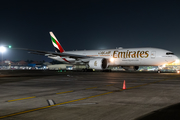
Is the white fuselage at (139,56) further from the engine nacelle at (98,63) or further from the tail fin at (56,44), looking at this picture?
the tail fin at (56,44)

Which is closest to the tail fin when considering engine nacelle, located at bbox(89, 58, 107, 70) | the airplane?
the airplane

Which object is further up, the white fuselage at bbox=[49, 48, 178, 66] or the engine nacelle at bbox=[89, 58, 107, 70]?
the white fuselage at bbox=[49, 48, 178, 66]

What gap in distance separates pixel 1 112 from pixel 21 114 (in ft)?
2.68

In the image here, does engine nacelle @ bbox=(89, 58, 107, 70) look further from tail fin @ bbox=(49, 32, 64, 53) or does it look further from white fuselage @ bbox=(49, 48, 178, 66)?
tail fin @ bbox=(49, 32, 64, 53)

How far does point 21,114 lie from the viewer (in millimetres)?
6543

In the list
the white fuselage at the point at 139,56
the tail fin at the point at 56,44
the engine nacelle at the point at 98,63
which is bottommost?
the engine nacelle at the point at 98,63

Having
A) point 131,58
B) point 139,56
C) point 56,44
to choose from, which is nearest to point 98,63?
point 131,58

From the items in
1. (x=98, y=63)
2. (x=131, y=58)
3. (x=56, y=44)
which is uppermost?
(x=56, y=44)

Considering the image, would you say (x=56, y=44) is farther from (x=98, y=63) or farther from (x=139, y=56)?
(x=139, y=56)

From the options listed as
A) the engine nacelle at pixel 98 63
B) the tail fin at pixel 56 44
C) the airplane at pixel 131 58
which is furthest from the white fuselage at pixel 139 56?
the tail fin at pixel 56 44

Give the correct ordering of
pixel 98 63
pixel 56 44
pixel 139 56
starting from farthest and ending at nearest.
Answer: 1. pixel 56 44
2. pixel 98 63
3. pixel 139 56

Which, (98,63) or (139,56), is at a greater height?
(139,56)

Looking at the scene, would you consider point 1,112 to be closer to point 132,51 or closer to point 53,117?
point 53,117

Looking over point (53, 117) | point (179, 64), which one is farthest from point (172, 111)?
point (179, 64)
